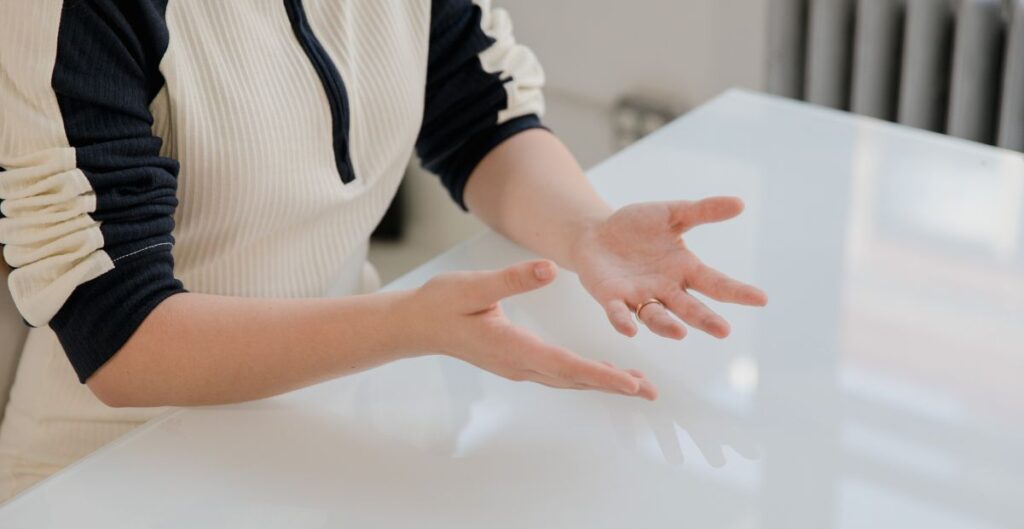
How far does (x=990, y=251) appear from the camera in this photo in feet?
3.23

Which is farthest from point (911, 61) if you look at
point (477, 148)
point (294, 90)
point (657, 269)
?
point (294, 90)

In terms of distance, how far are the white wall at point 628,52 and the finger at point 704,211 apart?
931 mm

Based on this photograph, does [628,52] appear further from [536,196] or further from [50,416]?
[50,416]

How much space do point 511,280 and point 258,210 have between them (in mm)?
268

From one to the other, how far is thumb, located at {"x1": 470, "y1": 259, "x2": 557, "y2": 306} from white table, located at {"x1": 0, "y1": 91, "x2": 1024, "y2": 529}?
91 millimetres

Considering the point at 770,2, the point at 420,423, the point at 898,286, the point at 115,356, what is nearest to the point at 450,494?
the point at 420,423

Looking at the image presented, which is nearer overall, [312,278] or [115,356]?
[115,356]

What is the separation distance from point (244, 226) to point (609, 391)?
31 cm

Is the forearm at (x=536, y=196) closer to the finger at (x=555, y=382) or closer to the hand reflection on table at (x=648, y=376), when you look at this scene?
the hand reflection on table at (x=648, y=376)

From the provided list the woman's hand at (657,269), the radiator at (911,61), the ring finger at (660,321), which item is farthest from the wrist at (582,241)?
the radiator at (911,61)

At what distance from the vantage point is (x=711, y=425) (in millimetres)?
804

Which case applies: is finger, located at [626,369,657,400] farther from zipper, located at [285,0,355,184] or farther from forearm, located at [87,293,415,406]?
zipper, located at [285,0,355,184]

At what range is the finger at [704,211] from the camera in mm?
887

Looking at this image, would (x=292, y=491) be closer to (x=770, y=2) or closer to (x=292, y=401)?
(x=292, y=401)
